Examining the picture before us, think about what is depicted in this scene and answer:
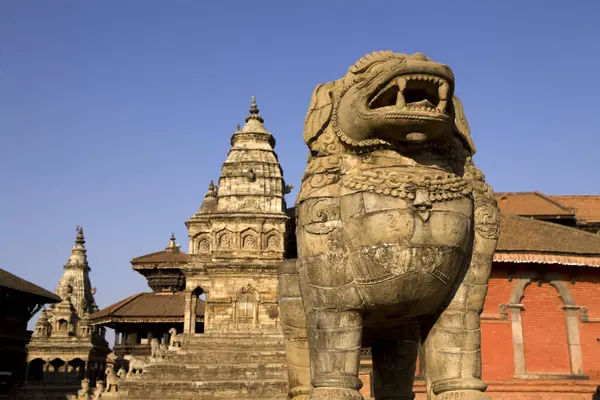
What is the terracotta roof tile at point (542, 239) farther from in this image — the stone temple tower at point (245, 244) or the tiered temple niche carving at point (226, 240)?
the tiered temple niche carving at point (226, 240)

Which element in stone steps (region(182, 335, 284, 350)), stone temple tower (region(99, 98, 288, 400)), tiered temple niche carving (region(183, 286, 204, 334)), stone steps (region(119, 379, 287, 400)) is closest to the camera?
stone steps (region(119, 379, 287, 400))

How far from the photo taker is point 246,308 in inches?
1277

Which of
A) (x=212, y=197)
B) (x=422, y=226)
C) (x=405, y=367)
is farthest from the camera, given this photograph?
(x=212, y=197)

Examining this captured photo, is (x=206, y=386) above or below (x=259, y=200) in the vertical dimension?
below

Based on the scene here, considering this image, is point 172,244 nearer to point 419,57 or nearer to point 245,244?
point 245,244

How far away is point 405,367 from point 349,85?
9.01ft

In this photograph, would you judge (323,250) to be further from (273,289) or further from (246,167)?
(246,167)

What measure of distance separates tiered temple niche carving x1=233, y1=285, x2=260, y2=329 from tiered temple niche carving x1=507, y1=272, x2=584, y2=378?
58.8 feet

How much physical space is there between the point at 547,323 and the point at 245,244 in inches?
779

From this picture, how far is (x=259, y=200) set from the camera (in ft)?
113

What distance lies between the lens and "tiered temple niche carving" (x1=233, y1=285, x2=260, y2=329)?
105 feet

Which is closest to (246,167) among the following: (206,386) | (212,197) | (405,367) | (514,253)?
(212,197)

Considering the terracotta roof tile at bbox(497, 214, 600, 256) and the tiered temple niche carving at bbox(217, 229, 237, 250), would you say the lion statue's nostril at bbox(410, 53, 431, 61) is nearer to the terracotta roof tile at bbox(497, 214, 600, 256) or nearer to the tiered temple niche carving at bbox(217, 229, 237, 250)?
the terracotta roof tile at bbox(497, 214, 600, 256)

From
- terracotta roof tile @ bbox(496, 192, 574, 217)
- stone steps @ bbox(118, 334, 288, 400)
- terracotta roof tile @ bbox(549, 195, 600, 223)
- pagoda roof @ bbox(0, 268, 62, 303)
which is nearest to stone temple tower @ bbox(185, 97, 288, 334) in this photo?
stone steps @ bbox(118, 334, 288, 400)
